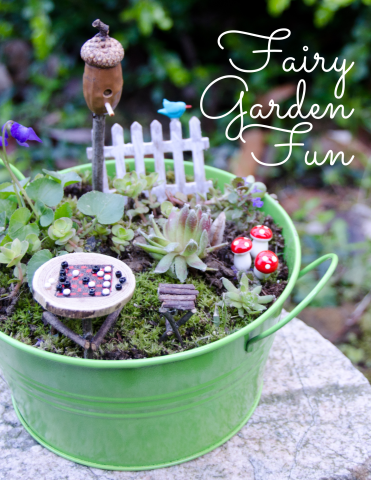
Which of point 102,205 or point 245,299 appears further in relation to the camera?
point 102,205

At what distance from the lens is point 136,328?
3.51 ft

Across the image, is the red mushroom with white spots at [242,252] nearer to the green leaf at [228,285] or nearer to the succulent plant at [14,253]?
the green leaf at [228,285]

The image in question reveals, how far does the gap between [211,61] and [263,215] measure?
7.67ft

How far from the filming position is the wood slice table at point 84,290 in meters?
0.90

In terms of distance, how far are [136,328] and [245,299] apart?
0.27 meters

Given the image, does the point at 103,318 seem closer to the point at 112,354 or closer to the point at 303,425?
the point at 112,354

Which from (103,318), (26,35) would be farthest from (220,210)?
(26,35)

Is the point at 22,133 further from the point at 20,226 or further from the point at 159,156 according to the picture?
the point at 159,156

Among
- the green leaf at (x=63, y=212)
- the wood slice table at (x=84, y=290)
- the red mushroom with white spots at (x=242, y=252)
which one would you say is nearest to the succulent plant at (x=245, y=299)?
the red mushroom with white spots at (x=242, y=252)

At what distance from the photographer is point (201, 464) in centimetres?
120

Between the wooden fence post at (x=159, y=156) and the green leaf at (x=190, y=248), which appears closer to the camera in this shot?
the green leaf at (x=190, y=248)

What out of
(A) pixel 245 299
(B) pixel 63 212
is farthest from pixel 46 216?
(A) pixel 245 299

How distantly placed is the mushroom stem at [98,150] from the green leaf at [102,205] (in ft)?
0.38

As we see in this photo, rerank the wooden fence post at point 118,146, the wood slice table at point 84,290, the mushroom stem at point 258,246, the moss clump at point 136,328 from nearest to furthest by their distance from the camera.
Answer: the wood slice table at point 84,290
the moss clump at point 136,328
the mushroom stem at point 258,246
the wooden fence post at point 118,146
